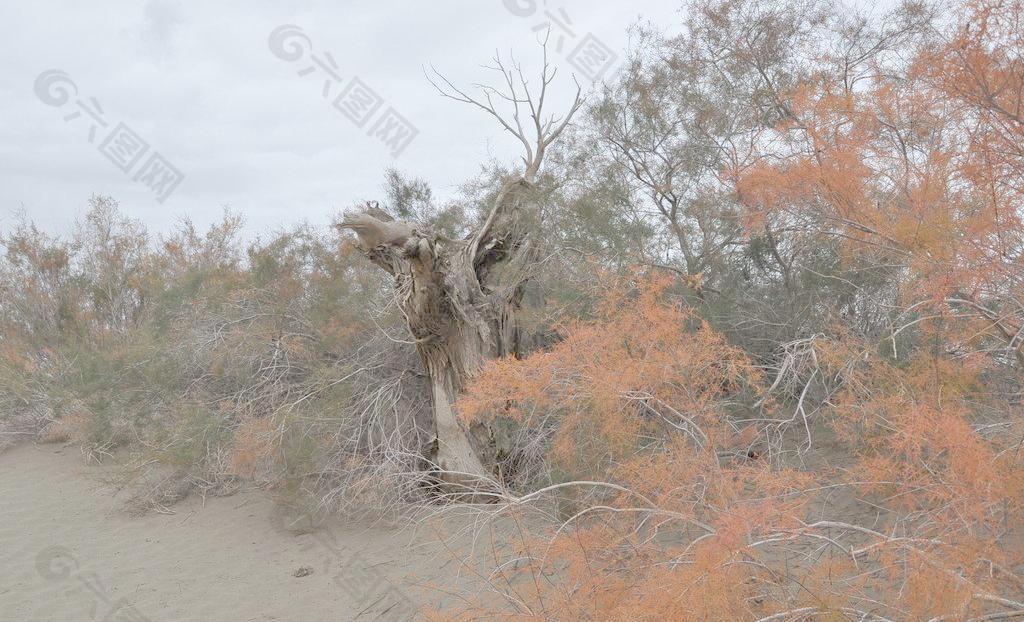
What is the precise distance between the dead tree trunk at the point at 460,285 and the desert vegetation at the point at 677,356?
0.11 feet

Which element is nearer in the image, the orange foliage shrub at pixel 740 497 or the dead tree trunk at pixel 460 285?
the orange foliage shrub at pixel 740 497

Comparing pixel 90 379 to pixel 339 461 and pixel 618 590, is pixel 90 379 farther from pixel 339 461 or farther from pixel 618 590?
pixel 618 590

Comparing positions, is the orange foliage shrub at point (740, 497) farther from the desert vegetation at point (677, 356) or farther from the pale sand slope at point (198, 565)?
the pale sand slope at point (198, 565)

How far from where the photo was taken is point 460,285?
7.01 metres

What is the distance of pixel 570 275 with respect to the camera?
720cm

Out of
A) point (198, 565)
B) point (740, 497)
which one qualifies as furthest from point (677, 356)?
point (198, 565)

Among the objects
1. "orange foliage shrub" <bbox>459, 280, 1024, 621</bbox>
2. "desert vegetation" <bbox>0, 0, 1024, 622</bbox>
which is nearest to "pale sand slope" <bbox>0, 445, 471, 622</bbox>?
"desert vegetation" <bbox>0, 0, 1024, 622</bbox>

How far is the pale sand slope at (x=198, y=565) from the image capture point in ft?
18.0

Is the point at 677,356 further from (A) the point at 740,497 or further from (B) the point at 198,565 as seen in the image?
(B) the point at 198,565

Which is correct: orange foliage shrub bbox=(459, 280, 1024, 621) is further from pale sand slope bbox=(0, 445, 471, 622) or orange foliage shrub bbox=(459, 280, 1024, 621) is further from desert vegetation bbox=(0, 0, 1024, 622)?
pale sand slope bbox=(0, 445, 471, 622)

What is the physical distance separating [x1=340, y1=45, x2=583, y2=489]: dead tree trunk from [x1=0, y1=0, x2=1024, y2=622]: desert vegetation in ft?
0.11

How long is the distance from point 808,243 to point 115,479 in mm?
8283

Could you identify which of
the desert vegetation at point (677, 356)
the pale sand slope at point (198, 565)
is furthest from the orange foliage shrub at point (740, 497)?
the pale sand slope at point (198, 565)

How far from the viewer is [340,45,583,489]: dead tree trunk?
6.61m
